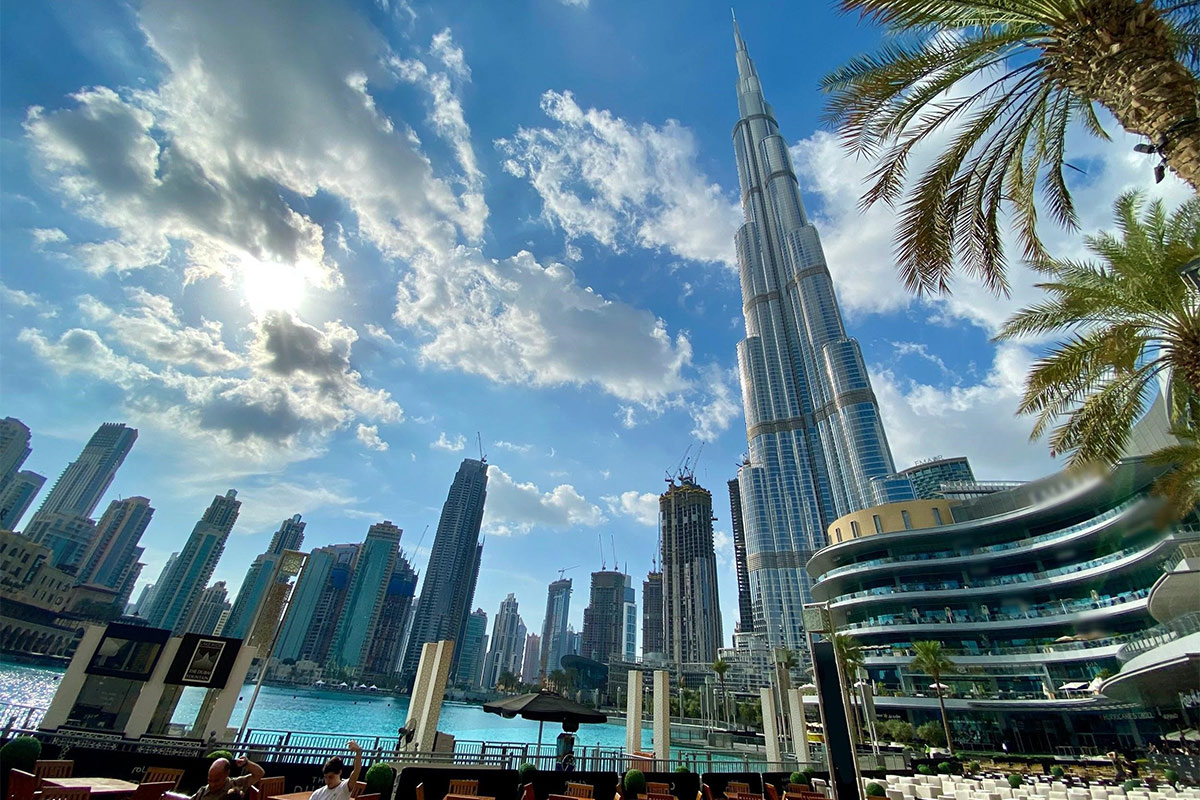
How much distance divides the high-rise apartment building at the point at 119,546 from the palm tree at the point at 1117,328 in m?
183

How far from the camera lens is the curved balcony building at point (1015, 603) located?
3944cm

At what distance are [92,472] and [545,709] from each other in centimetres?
21074

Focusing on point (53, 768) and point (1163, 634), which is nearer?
point (53, 768)

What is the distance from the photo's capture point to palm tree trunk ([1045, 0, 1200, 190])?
4715 mm

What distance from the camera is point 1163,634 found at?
1061 inches

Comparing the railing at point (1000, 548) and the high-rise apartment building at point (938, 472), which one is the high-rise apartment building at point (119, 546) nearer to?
the railing at point (1000, 548)

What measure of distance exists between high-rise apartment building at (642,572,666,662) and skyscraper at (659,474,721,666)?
86.2ft

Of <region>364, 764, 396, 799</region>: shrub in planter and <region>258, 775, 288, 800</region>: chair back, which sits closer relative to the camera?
<region>258, 775, 288, 800</region>: chair back

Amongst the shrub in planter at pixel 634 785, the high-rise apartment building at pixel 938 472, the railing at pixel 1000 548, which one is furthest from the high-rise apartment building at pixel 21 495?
the high-rise apartment building at pixel 938 472

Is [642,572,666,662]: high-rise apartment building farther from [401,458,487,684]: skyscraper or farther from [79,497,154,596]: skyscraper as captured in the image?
[79,497,154,596]: skyscraper

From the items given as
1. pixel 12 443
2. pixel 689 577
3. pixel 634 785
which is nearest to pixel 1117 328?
pixel 634 785

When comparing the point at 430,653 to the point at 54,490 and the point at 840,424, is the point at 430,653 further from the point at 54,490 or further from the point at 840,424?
the point at 54,490

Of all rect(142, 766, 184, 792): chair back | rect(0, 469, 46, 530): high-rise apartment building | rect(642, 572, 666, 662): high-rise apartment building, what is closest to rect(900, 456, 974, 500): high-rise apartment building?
rect(642, 572, 666, 662): high-rise apartment building

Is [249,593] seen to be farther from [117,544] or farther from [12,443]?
[12,443]
